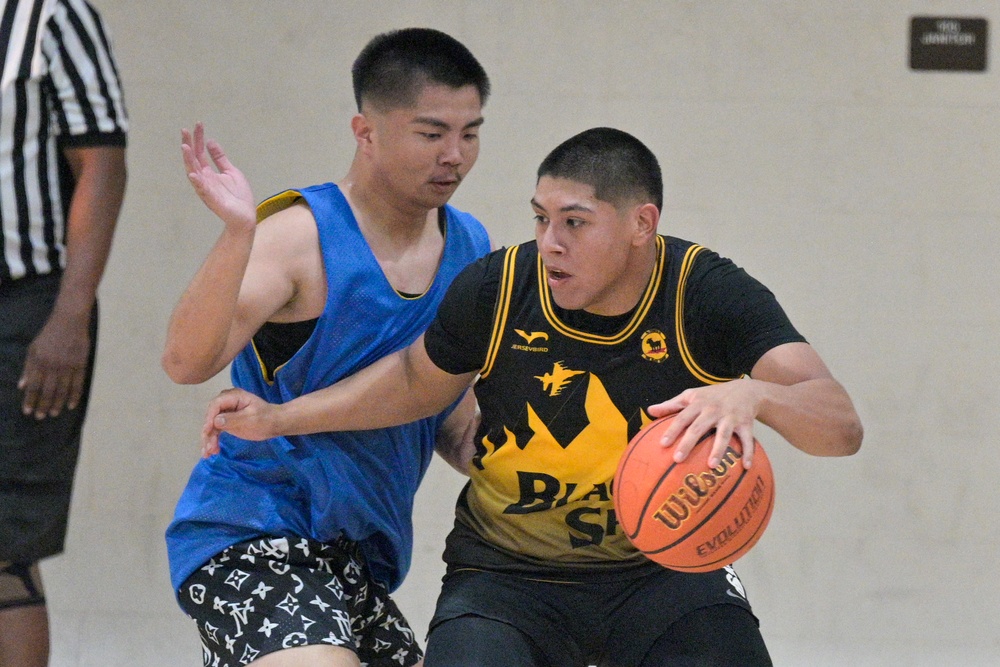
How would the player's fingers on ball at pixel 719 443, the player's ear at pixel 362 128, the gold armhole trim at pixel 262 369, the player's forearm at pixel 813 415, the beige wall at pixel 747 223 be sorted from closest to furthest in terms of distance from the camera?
the player's fingers on ball at pixel 719 443
the player's forearm at pixel 813 415
the gold armhole trim at pixel 262 369
the player's ear at pixel 362 128
the beige wall at pixel 747 223

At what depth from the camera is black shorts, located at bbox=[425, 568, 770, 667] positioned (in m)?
2.46

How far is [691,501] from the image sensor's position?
2172 millimetres

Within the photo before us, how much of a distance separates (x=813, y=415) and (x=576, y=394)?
0.52 meters

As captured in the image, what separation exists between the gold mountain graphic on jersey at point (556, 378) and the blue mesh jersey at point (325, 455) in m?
0.39

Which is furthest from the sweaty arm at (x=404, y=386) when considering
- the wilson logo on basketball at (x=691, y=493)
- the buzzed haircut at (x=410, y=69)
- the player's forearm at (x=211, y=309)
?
the wilson logo on basketball at (x=691, y=493)

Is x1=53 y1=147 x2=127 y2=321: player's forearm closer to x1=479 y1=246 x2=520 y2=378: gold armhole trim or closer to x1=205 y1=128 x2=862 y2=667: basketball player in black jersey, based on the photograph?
x1=205 y1=128 x2=862 y2=667: basketball player in black jersey

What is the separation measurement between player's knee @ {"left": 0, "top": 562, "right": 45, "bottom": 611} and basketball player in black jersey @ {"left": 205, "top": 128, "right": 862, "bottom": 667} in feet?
1.51

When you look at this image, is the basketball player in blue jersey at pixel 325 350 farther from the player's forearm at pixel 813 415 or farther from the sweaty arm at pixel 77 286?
the player's forearm at pixel 813 415

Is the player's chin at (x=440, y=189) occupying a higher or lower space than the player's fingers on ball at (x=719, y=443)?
higher

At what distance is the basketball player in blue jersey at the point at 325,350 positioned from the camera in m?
2.50

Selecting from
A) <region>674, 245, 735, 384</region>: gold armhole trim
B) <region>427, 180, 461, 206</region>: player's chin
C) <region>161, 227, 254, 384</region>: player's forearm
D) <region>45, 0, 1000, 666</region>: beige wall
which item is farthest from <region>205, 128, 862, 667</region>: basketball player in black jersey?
<region>45, 0, 1000, 666</region>: beige wall

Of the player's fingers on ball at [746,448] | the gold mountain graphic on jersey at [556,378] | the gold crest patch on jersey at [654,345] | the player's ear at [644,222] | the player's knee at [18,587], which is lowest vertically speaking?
the player's knee at [18,587]

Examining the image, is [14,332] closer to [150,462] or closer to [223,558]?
[223,558]

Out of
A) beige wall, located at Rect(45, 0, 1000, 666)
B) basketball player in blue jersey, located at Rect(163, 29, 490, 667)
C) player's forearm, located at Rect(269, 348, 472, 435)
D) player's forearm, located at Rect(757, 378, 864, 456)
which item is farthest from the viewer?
beige wall, located at Rect(45, 0, 1000, 666)
